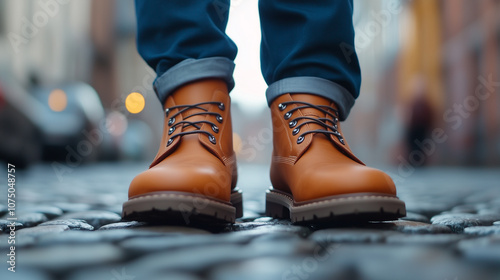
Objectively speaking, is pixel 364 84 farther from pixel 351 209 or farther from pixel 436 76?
pixel 351 209

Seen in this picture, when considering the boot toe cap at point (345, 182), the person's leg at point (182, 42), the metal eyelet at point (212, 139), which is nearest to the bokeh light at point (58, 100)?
the person's leg at point (182, 42)

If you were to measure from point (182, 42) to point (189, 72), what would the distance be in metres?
0.07

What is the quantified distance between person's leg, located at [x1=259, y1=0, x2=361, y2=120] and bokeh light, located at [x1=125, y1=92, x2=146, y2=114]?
14.4 meters

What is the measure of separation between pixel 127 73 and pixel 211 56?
645 inches

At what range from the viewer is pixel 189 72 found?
87cm

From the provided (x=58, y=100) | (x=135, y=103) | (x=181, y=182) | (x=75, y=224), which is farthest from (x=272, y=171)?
(x=135, y=103)

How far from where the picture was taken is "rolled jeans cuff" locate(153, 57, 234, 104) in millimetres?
873

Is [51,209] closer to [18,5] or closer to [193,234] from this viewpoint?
[193,234]

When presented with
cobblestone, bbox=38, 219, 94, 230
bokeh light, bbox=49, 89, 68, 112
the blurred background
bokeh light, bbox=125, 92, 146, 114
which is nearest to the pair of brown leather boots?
cobblestone, bbox=38, 219, 94, 230

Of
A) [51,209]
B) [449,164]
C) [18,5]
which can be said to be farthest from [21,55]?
[449,164]

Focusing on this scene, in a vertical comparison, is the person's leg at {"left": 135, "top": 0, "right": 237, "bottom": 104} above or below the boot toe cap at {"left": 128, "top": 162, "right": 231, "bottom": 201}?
above

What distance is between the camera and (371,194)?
2.38ft

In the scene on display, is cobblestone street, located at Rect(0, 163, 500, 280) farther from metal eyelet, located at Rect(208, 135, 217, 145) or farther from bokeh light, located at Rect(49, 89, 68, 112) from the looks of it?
bokeh light, located at Rect(49, 89, 68, 112)

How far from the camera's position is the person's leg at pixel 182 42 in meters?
0.88
